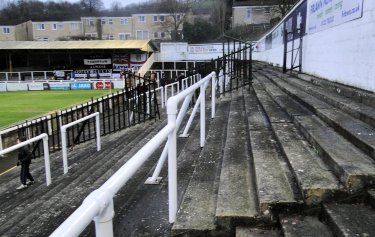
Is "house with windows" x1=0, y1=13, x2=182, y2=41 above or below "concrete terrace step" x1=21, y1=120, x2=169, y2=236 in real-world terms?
above

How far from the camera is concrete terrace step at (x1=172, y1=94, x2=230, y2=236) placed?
279 cm

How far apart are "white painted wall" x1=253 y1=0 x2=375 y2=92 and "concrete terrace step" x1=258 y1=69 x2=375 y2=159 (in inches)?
34.3

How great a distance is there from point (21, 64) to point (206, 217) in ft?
187

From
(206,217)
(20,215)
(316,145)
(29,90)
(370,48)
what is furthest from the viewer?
(29,90)

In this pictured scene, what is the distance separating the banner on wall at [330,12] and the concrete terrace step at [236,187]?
3.28 meters

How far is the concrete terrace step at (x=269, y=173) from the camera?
9.20 ft

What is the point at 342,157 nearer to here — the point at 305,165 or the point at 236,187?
the point at 305,165

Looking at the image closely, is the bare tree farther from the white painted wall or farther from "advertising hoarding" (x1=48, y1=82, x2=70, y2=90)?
the white painted wall

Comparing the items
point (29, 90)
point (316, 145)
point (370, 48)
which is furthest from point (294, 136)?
point (29, 90)

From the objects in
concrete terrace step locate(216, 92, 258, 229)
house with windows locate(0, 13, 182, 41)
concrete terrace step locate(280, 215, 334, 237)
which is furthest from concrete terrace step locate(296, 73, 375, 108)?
house with windows locate(0, 13, 182, 41)

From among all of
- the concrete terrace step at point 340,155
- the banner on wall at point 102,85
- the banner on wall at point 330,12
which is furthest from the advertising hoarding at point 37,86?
the concrete terrace step at point 340,155

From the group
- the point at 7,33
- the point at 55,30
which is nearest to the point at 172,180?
the point at 55,30

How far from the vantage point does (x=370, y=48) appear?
5.79 meters

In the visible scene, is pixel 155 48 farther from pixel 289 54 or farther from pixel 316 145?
pixel 316 145
